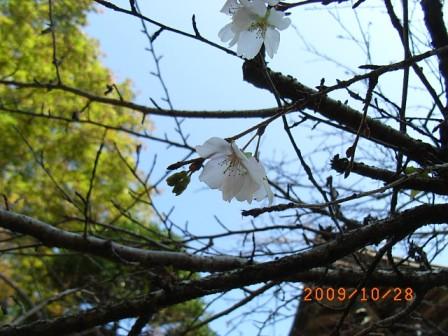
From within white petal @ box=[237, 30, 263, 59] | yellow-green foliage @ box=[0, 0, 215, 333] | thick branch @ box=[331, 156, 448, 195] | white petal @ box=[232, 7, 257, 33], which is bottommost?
thick branch @ box=[331, 156, 448, 195]

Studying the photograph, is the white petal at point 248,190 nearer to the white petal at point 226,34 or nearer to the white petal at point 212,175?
the white petal at point 212,175

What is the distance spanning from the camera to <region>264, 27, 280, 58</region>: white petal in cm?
83

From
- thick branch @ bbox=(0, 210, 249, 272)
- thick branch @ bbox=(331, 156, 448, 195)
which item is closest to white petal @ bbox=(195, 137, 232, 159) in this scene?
thick branch @ bbox=(331, 156, 448, 195)

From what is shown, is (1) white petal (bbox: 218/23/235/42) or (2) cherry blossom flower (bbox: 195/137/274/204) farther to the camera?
(1) white petal (bbox: 218/23/235/42)

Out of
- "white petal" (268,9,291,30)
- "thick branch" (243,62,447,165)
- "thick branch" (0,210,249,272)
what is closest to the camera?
"white petal" (268,9,291,30)

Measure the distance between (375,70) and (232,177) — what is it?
0.26 m

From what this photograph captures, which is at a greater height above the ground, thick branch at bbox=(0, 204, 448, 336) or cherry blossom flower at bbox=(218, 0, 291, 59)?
cherry blossom flower at bbox=(218, 0, 291, 59)

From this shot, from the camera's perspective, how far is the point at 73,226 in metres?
5.98

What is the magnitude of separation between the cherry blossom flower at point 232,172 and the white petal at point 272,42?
0.71 feet

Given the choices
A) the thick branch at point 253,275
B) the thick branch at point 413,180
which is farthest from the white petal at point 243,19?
the thick branch at point 253,275

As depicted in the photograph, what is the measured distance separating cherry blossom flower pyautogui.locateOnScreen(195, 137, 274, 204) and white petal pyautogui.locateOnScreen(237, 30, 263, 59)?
199mm

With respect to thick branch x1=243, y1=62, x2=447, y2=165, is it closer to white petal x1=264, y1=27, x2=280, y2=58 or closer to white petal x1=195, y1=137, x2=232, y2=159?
white petal x1=264, y1=27, x2=280, y2=58

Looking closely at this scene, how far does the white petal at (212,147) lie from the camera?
69cm

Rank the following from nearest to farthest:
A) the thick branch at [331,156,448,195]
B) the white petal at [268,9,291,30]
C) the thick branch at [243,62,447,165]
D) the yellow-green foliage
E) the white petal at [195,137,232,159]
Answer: the white petal at [195,137,232,159]
the white petal at [268,9,291,30]
the thick branch at [331,156,448,195]
the thick branch at [243,62,447,165]
the yellow-green foliage
